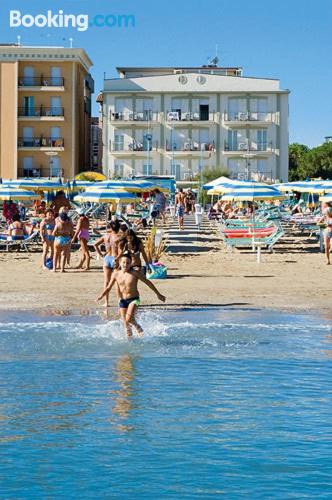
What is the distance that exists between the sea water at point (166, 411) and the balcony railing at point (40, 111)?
57819 mm

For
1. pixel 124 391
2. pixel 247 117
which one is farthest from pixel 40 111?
pixel 124 391

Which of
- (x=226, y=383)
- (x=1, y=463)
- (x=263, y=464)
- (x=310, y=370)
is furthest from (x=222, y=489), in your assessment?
(x=310, y=370)

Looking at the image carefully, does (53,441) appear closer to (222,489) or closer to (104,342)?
(222,489)

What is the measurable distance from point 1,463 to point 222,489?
1800 millimetres

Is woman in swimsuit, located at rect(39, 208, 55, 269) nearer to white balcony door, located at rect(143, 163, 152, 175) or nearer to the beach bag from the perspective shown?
the beach bag

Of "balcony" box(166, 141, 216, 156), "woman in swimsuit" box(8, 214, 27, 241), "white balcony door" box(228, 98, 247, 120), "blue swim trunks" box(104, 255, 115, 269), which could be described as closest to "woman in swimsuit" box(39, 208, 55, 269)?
"woman in swimsuit" box(8, 214, 27, 241)

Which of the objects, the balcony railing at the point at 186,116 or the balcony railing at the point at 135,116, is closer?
the balcony railing at the point at 135,116

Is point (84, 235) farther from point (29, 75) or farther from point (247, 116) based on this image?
point (247, 116)

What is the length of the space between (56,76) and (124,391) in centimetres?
6260

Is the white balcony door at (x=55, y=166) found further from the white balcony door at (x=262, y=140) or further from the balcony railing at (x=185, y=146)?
the white balcony door at (x=262, y=140)

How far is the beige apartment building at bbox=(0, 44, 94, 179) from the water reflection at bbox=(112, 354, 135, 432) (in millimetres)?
59330

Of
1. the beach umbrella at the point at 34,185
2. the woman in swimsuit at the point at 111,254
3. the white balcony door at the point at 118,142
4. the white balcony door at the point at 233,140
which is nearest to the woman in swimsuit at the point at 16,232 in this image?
the beach umbrella at the point at 34,185

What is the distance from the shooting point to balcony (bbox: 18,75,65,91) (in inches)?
2793

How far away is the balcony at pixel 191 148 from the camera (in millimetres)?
77062
